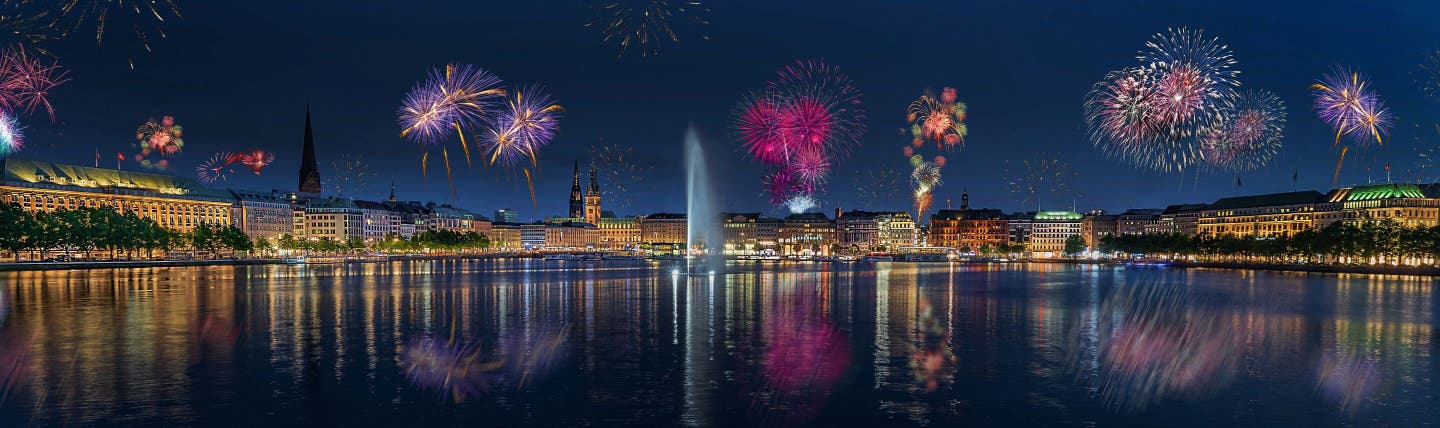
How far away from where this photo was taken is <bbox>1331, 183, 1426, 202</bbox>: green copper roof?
136 m

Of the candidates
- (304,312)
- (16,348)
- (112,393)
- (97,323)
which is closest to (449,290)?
(304,312)

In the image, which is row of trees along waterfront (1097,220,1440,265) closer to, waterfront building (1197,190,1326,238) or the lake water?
waterfront building (1197,190,1326,238)

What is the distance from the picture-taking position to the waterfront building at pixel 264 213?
17038 cm

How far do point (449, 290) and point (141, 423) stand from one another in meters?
38.4

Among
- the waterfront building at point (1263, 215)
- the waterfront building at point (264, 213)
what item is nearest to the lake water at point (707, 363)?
the waterfront building at point (1263, 215)

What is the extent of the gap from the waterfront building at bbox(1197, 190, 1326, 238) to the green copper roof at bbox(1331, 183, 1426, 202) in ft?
13.9

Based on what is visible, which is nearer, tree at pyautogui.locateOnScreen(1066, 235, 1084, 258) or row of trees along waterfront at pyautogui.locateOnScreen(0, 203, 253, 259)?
row of trees along waterfront at pyautogui.locateOnScreen(0, 203, 253, 259)

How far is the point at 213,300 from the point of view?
142ft

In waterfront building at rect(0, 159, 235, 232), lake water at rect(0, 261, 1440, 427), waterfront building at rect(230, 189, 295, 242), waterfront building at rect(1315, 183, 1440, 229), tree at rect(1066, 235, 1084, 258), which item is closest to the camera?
lake water at rect(0, 261, 1440, 427)

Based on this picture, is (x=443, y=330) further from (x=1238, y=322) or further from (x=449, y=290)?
(x=1238, y=322)

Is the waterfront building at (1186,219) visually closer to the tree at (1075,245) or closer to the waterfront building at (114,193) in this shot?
the tree at (1075,245)

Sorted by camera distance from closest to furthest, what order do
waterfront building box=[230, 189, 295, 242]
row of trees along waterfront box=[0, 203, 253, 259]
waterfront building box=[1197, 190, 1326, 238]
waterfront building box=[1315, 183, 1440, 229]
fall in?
row of trees along waterfront box=[0, 203, 253, 259] → waterfront building box=[1315, 183, 1440, 229] → waterfront building box=[1197, 190, 1326, 238] → waterfront building box=[230, 189, 295, 242]

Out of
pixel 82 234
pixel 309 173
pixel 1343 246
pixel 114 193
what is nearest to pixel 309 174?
pixel 309 173

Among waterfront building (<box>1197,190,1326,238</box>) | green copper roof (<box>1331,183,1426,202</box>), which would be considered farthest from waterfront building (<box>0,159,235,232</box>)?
green copper roof (<box>1331,183,1426,202</box>)
